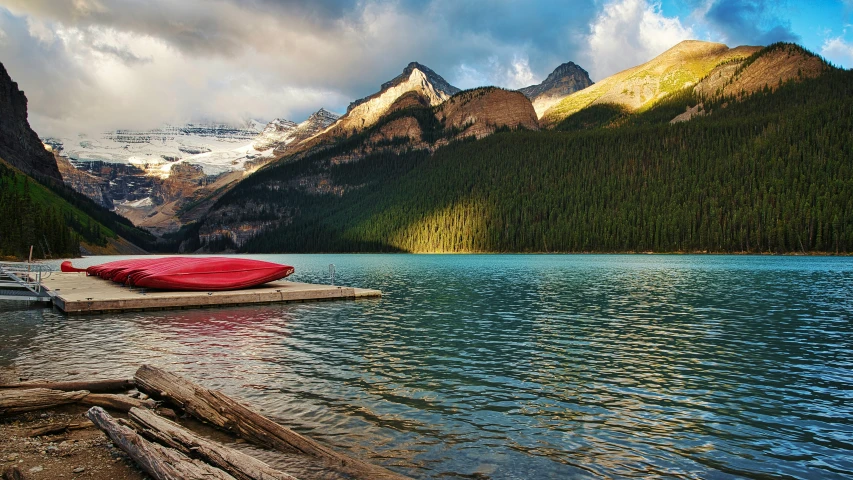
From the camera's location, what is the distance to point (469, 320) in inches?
1105

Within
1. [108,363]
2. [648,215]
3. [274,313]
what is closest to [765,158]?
[648,215]

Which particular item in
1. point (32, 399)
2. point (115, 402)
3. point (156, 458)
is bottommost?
point (115, 402)

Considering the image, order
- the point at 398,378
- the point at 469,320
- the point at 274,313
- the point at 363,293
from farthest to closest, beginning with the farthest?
the point at 363,293 < the point at 274,313 < the point at 469,320 < the point at 398,378

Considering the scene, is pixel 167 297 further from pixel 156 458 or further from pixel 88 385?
pixel 156 458

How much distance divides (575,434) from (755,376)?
8587 millimetres

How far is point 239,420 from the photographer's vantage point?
34.2 feet

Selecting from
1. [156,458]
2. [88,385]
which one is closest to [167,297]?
[88,385]

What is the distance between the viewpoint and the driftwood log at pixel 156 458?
697 cm

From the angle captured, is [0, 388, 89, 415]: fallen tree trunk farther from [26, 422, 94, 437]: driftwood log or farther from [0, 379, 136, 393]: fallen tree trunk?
[26, 422, 94, 437]: driftwood log

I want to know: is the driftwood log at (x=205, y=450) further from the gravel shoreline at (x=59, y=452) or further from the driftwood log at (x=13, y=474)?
the driftwood log at (x=13, y=474)

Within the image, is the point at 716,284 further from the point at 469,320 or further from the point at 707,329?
the point at 469,320

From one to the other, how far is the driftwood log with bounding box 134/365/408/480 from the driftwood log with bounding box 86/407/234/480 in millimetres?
1727

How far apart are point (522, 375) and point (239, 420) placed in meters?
8.86

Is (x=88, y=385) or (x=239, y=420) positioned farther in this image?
(x=88, y=385)
